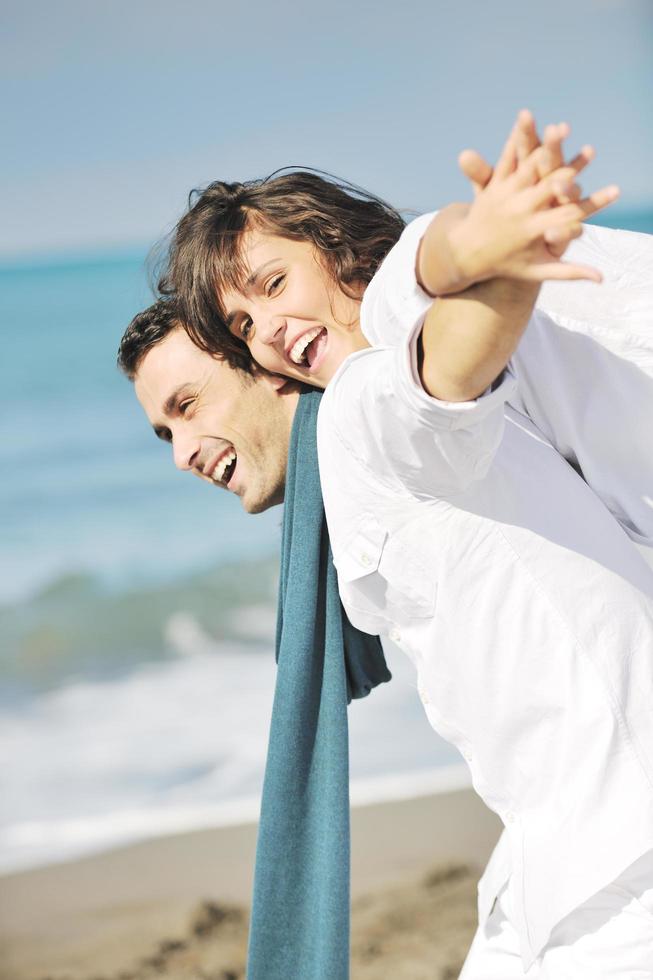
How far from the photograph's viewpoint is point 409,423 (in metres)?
0.95

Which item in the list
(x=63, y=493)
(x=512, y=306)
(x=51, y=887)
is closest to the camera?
(x=512, y=306)

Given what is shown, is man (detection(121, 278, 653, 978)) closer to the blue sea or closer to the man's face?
the man's face

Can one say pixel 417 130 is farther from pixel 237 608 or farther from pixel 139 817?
pixel 139 817

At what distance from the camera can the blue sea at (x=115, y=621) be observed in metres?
4.90

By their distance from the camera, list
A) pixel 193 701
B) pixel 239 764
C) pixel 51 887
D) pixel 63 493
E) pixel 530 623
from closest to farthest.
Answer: pixel 530 623 → pixel 51 887 → pixel 239 764 → pixel 193 701 → pixel 63 493

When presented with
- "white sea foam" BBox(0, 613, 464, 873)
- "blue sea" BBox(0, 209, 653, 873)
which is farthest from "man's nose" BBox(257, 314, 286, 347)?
"white sea foam" BBox(0, 613, 464, 873)

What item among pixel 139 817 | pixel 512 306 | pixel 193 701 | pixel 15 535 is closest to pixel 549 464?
pixel 512 306

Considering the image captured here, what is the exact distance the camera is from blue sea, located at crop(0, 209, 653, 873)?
4902 millimetres

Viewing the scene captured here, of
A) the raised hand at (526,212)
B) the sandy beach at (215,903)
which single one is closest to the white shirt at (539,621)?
the raised hand at (526,212)

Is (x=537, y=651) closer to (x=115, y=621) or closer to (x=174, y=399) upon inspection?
(x=174, y=399)

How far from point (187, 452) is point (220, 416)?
86mm

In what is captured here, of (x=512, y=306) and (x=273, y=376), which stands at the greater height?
(x=512, y=306)

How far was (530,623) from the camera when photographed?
120 cm

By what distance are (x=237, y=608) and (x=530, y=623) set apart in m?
5.81
